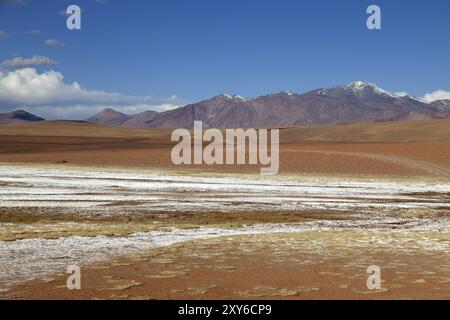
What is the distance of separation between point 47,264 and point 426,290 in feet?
25.7

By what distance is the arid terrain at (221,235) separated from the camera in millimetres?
10609

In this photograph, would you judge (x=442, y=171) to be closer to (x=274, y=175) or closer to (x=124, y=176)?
(x=274, y=175)

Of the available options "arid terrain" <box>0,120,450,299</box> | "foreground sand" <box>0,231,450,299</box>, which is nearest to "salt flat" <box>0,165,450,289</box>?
"arid terrain" <box>0,120,450,299</box>

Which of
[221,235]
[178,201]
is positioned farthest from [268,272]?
[178,201]

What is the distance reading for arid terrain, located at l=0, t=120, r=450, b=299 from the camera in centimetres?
1061

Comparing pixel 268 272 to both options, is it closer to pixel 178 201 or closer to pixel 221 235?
pixel 221 235

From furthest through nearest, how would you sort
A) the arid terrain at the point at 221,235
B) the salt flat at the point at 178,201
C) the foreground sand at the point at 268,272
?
the salt flat at the point at 178,201, the arid terrain at the point at 221,235, the foreground sand at the point at 268,272

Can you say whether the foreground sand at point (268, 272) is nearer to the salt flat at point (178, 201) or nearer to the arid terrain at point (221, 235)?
the arid terrain at point (221, 235)

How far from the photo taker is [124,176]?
144ft

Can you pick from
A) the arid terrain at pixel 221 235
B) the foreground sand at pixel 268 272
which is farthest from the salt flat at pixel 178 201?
the foreground sand at pixel 268 272

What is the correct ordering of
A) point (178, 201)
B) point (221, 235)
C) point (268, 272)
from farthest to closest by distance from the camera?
point (178, 201)
point (221, 235)
point (268, 272)

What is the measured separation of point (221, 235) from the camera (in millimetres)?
17766

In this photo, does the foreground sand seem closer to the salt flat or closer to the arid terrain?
the arid terrain

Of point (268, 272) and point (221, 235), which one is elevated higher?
point (268, 272)
